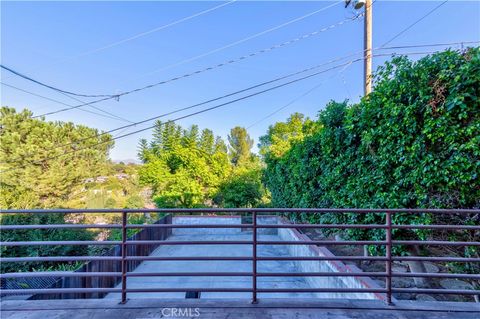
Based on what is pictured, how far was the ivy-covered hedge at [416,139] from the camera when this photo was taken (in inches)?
79.8

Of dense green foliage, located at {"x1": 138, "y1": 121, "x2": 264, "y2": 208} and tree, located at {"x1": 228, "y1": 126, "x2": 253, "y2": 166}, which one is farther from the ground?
tree, located at {"x1": 228, "y1": 126, "x2": 253, "y2": 166}

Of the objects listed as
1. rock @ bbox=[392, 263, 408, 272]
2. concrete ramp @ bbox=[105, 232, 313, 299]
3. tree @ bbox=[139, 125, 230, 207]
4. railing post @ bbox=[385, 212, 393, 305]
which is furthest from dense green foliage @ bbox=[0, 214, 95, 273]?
rock @ bbox=[392, 263, 408, 272]

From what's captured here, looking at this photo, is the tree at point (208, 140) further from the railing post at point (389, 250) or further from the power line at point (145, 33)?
the railing post at point (389, 250)

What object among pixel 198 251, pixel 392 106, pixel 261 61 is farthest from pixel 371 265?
pixel 261 61

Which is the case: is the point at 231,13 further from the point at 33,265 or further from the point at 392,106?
the point at 33,265

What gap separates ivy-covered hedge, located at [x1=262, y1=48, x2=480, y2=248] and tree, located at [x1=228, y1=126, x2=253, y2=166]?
26472mm

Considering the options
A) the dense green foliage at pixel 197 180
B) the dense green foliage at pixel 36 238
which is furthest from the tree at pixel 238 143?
the dense green foliage at pixel 36 238

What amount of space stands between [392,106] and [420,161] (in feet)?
2.23

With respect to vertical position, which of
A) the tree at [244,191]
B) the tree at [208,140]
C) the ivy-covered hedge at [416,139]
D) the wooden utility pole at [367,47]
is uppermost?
the tree at [208,140]

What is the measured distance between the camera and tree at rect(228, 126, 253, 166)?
29.8m

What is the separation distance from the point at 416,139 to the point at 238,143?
28064 millimetres

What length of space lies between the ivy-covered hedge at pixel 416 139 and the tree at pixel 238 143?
86.9 ft

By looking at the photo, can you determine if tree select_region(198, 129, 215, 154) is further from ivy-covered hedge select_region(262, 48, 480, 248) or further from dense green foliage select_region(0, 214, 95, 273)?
ivy-covered hedge select_region(262, 48, 480, 248)

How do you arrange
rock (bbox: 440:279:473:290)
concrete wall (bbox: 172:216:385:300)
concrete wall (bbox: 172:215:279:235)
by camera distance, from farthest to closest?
concrete wall (bbox: 172:215:279:235) → rock (bbox: 440:279:473:290) → concrete wall (bbox: 172:216:385:300)
